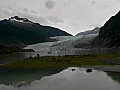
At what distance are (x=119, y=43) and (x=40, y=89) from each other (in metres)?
154

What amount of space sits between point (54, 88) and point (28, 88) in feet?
12.0

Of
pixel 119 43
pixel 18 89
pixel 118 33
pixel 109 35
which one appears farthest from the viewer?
pixel 109 35

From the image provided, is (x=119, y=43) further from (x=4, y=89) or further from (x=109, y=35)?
(x=4, y=89)

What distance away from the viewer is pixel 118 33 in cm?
18338

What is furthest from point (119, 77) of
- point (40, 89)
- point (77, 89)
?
point (40, 89)

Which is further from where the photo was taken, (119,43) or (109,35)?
(109,35)

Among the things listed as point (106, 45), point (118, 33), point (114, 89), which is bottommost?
point (114, 89)

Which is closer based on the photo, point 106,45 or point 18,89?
point 18,89

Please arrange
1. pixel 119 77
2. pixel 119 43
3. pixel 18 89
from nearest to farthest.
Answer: pixel 18 89 → pixel 119 77 → pixel 119 43

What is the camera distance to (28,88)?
24.3 metres

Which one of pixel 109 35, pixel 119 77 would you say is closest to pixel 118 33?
pixel 109 35

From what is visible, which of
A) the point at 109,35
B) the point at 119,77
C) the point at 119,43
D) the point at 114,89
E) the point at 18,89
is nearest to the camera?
the point at 114,89

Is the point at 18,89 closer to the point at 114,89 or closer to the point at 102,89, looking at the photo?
the point at 102,89

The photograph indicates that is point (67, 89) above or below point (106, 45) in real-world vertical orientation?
below
